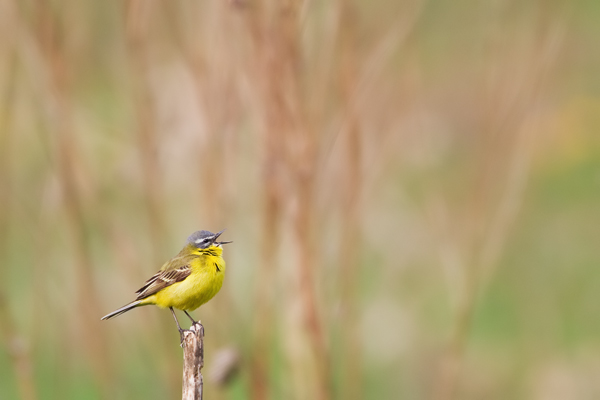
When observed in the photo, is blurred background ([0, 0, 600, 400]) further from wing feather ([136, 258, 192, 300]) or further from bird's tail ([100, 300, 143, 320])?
bird's tail ([100, 300, 143, 320])

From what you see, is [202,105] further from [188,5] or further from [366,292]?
[366,292]

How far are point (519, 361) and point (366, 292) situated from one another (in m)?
1.51

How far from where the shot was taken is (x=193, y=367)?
2.24 m

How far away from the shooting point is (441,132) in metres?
8.12

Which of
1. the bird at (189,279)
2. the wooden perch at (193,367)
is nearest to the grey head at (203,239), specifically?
the bird at (189,279)

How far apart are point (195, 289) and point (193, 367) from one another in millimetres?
582

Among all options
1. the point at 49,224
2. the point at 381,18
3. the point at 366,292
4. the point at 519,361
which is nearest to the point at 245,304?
the point at 366,292

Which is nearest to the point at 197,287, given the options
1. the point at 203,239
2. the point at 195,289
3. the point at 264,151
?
the point at 195,289

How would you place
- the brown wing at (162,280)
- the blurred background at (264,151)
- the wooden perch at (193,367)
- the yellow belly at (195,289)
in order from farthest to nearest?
the brown wing at (162,280) < the yellow belly at (195,289) < the blurred background at (264,151) < the wooden perch at (193,367)

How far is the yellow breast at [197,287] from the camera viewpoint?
110 inches

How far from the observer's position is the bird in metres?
2.80

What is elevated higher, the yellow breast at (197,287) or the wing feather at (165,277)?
the wing feather at (165,277)

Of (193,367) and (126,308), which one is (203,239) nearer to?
(126,308)

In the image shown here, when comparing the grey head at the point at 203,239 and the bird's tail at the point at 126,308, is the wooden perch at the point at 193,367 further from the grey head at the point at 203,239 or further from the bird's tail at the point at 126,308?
A: the grey head at the point at 203,239
